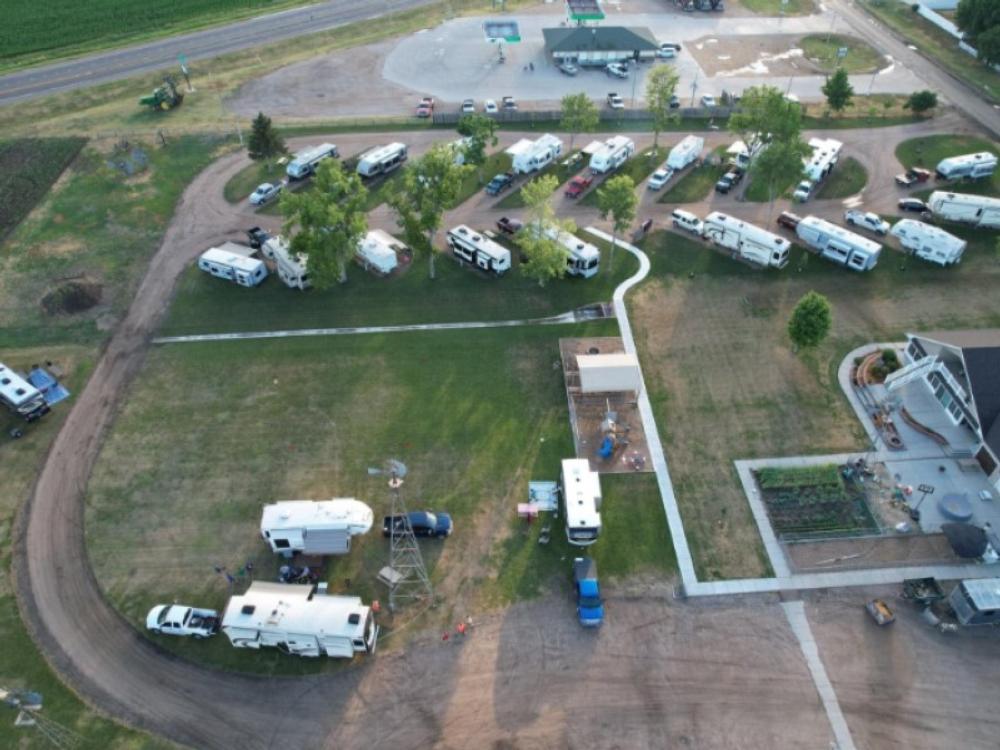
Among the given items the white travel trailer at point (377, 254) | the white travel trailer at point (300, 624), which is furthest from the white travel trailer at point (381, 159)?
the white travel trailer at point (300, 624)

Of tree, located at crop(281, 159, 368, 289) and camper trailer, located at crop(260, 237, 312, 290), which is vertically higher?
tree, located at crop(281, 159, 368, 289)

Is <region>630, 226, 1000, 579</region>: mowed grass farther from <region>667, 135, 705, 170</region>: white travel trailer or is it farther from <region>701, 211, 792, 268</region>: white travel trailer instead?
<region>667, 135, 705, 170</region>: white travel trailer

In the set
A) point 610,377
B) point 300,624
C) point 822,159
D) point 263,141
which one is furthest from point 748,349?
point 263,141

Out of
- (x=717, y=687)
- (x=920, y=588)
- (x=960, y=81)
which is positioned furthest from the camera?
(x=960, y=81)

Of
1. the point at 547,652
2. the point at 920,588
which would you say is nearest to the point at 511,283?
the point at 547,652

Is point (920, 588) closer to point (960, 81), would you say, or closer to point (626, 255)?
point (626, 255)

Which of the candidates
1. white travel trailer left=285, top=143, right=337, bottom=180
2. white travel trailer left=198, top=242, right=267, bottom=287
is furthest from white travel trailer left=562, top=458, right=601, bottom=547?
white travel trailer left=285, top=143, right=337, bottom=180
